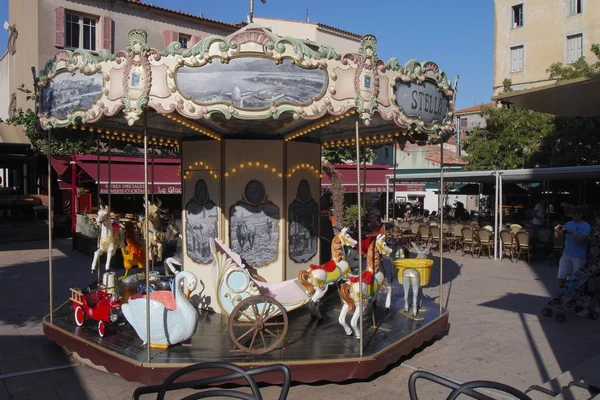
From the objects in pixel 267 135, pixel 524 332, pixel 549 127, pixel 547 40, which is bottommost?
pixel 524 332

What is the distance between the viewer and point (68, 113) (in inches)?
232

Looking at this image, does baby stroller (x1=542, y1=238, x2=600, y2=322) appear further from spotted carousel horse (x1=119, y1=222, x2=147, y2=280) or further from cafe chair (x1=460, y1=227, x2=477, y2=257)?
spotted carousel horse (x1=119, y1=222, x2=147, y2=280)

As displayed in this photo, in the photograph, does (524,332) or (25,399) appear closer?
(25,399)

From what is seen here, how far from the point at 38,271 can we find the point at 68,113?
843cm

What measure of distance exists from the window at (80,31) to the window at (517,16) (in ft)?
77.5

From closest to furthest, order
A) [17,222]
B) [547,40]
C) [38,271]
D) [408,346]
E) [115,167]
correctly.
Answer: [408,346] < [38,271] < [115,167] < [17,222] < [547,40]

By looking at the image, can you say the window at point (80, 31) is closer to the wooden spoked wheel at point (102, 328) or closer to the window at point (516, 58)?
the wooden spoked wheel at point (102, 328)

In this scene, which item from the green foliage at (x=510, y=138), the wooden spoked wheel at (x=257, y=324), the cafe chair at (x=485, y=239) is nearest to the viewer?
the wooden spoked wheel at (x=257, y=324)

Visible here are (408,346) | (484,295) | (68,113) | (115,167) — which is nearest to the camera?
(68,113)

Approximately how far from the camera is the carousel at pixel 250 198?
16.9 feet

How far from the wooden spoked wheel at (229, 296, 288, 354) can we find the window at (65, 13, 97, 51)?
66.6ft

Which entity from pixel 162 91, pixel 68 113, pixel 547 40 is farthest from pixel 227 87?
pixel 547 40

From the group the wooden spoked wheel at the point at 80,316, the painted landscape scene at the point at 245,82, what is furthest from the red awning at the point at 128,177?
the painted landscape scene at the point at 245,82

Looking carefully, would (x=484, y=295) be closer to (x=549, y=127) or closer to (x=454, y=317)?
(x=454, y=317)
